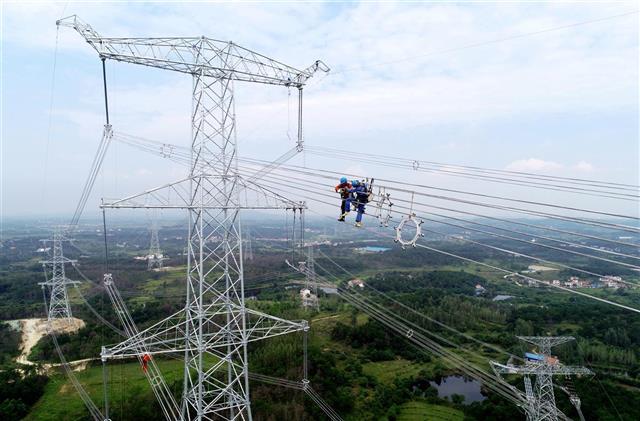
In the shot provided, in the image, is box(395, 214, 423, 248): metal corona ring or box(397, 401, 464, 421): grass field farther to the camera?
box(397, 401, 464, 421): grass field

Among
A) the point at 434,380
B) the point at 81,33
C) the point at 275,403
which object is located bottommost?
the point at 434,380

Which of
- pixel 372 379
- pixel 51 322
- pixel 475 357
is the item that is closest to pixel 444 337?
pixel 475 357

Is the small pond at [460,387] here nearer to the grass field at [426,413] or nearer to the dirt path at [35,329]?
the grass field at [426,413]

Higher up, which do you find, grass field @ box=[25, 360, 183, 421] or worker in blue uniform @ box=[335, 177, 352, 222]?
worker in blue uniform @ box=[335, 177, 352, 222]

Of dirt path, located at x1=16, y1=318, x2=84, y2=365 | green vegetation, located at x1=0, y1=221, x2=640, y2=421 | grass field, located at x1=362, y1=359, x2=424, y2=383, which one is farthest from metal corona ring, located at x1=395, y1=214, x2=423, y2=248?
dirt path, located at x1=16, y1=318, x2=84, y2=365

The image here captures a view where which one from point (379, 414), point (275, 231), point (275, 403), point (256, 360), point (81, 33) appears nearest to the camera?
point (81, 33)

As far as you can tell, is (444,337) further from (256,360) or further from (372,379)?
(256,360)

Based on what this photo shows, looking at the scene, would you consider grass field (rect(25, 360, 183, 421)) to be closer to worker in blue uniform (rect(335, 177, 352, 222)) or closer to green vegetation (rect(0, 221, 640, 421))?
green vegetation (rect(0, 221, 640, 421))

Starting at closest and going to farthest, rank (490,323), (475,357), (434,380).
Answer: (434,380) → (475,357) → (490,323)
